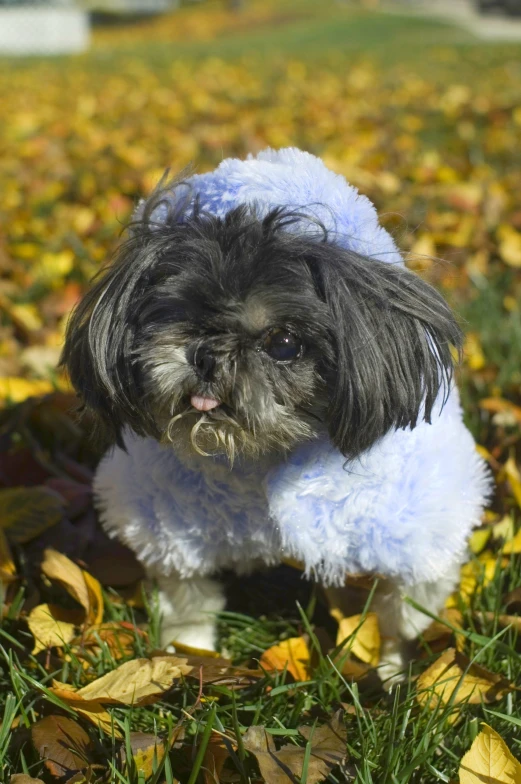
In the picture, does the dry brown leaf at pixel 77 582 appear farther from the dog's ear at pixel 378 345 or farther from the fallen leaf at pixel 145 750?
the dog's ear at pixel 378 345

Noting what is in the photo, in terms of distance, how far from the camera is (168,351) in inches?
75.7

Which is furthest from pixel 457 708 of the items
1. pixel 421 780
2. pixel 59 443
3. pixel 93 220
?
pixel 93 220

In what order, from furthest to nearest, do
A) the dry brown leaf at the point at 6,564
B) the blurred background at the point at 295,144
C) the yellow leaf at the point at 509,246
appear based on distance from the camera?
the yellow leaf at the point at 509,246, the blurred background at the point at 295,144, the dry brown leaf at the point at 6,564

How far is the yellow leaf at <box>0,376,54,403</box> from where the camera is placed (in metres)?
3.56

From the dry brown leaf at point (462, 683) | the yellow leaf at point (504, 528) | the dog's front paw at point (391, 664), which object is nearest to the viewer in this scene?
the dry brown leaf at point (462, 683)

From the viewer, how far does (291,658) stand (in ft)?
7.84

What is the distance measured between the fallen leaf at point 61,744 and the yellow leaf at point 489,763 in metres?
0.93

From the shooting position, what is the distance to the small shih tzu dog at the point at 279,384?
190 cm

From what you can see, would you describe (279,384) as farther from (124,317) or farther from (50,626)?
(50,626)

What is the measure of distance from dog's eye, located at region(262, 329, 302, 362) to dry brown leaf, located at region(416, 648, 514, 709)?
3.24 ft

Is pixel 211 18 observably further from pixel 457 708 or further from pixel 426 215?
pixel 457 708

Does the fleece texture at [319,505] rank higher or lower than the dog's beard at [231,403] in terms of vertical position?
lower

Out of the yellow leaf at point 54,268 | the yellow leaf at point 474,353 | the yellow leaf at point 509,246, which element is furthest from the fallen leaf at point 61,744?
the yellow leaf at point 509,246

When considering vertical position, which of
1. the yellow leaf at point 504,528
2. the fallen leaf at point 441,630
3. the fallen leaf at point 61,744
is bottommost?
the fallen leaf at point 61,744
